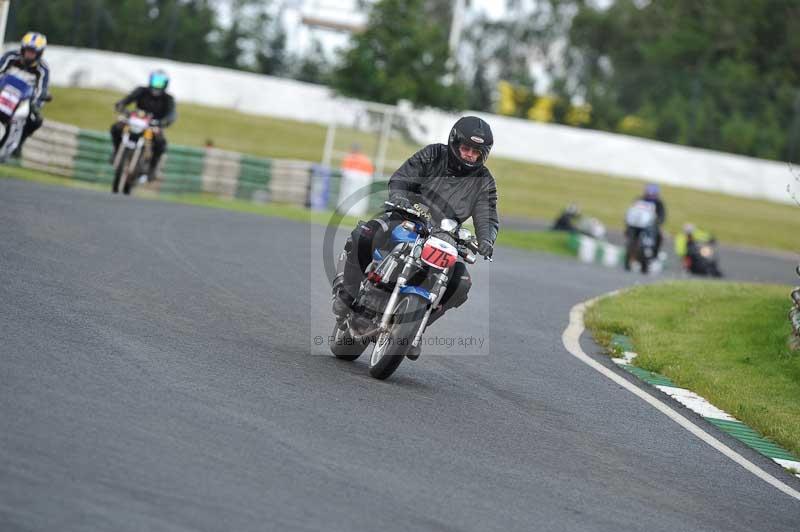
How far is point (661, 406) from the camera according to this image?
9992 mm

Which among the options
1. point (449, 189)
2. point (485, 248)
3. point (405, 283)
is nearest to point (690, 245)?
point (449, 189)

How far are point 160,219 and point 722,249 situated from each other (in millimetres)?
27590

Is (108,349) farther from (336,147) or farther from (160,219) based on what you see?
(336,147)

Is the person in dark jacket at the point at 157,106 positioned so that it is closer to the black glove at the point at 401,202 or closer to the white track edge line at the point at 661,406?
the white track edge line at the point at 661,406

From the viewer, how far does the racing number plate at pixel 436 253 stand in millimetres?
8578

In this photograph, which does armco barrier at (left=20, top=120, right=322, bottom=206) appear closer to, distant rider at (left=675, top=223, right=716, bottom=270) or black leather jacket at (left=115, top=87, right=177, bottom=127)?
black leather jacket at (left=115, top=87, right=177, bottom=127)

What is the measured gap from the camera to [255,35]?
181ft

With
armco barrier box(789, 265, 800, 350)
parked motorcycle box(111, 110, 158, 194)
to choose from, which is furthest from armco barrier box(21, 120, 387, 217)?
armco barrier box(789, 265, 800, 350)

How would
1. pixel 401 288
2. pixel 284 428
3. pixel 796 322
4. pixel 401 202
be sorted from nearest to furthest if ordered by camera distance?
1. pixel 284 428
2. pixel 401 288
3. pixel 401 202
4. pixel 796 322

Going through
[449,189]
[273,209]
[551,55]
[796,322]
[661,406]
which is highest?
→ [551,55]

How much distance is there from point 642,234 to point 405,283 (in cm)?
2020

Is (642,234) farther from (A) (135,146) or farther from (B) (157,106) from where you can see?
(A) (135,146)

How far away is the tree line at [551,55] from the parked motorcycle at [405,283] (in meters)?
19.3

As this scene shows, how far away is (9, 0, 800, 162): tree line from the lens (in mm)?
40562
